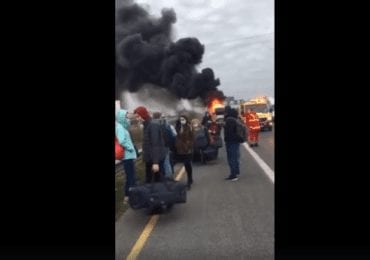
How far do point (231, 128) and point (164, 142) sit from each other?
227 cm

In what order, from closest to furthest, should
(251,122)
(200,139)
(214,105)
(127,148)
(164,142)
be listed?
(127,148), (164,142), (200,139), (214,105), (251,122)

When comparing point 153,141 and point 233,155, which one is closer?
point 153,141


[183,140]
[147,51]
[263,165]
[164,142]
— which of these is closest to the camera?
[164,142]

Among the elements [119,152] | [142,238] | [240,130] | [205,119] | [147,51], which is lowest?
[142,238]

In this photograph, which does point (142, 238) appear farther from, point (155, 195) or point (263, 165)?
point (263, 165)

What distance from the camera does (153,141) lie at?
6062 millimetres

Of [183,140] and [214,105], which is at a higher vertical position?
[214,105]

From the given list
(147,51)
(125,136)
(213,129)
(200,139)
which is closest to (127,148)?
(125,136)

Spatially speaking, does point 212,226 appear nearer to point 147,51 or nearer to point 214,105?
point 147,51

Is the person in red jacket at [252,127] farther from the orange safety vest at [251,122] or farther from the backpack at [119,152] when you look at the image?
the backpack at [119,152]
